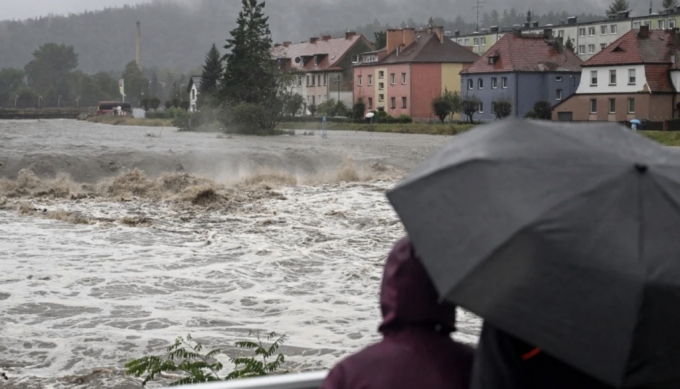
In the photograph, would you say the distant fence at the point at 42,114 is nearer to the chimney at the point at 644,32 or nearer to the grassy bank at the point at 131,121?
the grassy bank at the point at 131,121

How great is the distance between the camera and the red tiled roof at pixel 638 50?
213ft

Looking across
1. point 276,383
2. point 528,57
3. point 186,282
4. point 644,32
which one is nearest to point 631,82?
point 644,32

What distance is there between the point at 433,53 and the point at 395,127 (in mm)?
19200

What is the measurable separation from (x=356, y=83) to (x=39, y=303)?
3249 inches

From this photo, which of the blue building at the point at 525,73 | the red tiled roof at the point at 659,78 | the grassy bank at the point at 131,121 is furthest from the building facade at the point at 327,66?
the red tiled roof at the point at 659,78

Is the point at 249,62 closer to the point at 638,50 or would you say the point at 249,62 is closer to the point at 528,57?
the point at 528,57

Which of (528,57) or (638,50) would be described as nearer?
(638,50)

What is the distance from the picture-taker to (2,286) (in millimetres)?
→ 15617

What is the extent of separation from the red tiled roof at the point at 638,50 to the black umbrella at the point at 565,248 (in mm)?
65284

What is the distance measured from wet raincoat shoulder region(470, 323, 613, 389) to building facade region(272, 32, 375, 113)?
318 ft

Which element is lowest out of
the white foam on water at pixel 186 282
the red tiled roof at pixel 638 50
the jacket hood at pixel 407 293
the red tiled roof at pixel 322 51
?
the white foam on water at pixel 186 282

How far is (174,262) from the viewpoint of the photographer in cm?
1761

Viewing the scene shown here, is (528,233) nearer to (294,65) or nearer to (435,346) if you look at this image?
(435,346)

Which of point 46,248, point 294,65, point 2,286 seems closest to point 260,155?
point 46,248
